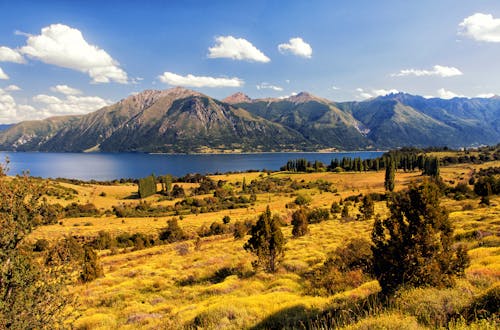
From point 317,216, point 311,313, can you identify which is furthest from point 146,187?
point 311,313

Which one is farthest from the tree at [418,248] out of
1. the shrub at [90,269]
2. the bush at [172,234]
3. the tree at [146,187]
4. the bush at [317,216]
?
the tree at [146,187]

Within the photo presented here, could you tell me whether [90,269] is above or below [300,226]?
below

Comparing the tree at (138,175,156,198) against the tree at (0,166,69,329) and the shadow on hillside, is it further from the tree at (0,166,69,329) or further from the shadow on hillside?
the shadow on hillside

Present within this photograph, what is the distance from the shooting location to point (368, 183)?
107562 millimetres

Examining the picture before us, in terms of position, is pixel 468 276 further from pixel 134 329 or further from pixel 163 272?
pixel 163 272

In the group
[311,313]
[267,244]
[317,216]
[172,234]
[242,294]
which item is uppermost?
[311,313]

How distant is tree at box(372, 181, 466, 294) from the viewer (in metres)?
9.52

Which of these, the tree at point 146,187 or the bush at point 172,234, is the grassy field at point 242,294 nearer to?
the bush at point 172,234

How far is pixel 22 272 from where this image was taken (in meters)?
7.93

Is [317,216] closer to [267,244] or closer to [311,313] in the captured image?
[267,244]

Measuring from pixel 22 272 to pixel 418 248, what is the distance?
487 inches

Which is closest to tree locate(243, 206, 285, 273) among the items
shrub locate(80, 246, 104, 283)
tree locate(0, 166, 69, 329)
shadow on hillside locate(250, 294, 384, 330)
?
shadow on hillside locate(250, 294, 384, 330)

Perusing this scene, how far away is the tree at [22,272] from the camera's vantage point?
302 inches

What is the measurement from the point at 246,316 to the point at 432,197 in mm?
8228
